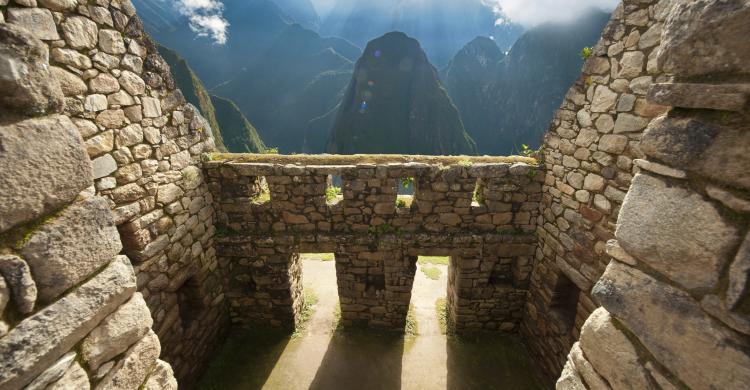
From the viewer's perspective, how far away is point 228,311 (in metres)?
6.04

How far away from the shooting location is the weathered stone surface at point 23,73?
102 centimetres

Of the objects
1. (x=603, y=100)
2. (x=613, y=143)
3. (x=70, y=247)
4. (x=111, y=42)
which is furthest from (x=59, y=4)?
(x=613, y=143)

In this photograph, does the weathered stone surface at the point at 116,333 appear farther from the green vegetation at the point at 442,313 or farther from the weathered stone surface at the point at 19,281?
the green vegetation at the point at 442,313

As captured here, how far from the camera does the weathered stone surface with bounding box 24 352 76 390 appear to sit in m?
1.16

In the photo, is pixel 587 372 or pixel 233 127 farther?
pixel 233 127

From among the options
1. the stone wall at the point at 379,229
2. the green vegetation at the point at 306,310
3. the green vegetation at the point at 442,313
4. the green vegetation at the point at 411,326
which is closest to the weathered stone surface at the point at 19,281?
the stone wall at the point at 379,229

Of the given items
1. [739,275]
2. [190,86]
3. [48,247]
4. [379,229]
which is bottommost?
[379,229]

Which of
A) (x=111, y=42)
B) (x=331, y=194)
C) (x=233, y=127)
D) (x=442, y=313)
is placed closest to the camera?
(x=111, y=42)

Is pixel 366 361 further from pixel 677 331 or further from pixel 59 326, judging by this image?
pixel 677 331

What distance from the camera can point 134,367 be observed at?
1635 mm

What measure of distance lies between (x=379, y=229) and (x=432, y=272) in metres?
3.92

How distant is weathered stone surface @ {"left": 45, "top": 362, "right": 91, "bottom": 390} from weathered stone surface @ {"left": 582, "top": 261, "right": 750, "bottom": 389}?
8.09 ft

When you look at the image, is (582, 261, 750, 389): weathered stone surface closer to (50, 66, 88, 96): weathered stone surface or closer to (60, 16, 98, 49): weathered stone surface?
(50, 66, 88, 96): weathered stone surface

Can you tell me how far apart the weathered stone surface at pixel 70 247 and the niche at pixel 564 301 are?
18.5 ft
